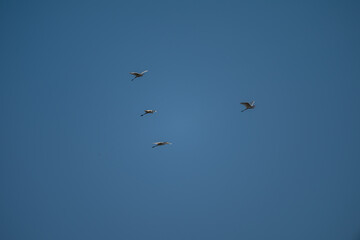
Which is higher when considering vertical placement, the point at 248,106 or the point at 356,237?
the point at 248,106

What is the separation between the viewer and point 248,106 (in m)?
13.4

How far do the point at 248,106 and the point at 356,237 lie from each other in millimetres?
18199

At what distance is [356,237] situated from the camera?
23.3m

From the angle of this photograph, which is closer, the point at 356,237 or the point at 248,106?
the point at 248,106
